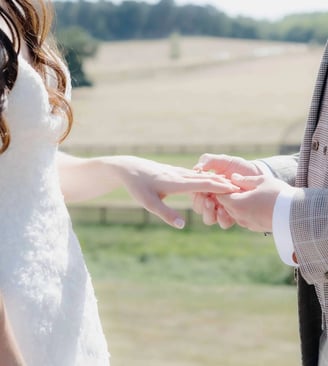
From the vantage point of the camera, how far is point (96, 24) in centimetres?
8512

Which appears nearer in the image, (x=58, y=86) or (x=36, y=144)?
(x=36, y=144)

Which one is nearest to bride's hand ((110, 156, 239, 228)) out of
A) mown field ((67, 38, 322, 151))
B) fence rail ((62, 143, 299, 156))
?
mown field ((67, 38, 322, 151))

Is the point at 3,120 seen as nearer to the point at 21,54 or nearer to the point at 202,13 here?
the point at 21,54

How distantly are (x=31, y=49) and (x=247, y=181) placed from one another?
1.69ft

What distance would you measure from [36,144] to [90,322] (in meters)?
0.35

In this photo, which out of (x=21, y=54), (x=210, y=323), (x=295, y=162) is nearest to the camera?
(x=21, y=54)

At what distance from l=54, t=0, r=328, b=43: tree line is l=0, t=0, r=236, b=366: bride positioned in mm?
77363

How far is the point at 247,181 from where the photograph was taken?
1.79 m

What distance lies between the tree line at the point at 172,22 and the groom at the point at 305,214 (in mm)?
77127

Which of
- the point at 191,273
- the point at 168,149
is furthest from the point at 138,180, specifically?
the point at 168,149

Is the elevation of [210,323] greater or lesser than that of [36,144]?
lesser

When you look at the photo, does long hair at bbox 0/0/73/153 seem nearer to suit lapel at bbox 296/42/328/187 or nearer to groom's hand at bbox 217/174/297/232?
groom's hand at bbox 217/174/297/232

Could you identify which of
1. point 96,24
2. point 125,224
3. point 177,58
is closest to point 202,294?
point 125,224

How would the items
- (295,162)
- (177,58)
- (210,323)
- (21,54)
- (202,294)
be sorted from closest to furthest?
(21,54) → (295,162) → (210,323) → (202,294) → (177,58)
